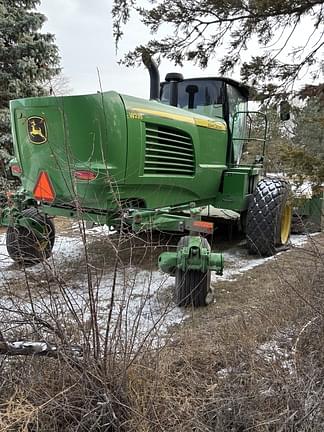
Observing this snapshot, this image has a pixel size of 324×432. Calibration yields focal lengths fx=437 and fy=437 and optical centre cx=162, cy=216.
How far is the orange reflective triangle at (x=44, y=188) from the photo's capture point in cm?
445

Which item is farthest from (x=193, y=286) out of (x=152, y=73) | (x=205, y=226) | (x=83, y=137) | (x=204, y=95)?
(x=204, y=95)

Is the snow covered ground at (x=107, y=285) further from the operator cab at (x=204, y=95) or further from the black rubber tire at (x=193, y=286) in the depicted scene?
the operator cab at (x=204, y=95)

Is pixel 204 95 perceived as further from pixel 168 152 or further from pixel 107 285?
pixel 107 285

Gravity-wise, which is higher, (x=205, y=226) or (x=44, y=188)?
(x=44, y=188)

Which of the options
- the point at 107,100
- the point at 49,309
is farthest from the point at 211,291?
the point at 49,309

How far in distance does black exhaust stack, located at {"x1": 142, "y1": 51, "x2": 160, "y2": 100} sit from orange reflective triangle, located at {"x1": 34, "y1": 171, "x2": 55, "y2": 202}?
5.22 feet

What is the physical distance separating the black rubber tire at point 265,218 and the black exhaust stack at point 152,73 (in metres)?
1.94

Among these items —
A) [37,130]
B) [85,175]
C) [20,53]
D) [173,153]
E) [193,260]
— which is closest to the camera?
[193,260]

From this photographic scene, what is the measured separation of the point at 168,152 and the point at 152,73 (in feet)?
3.06

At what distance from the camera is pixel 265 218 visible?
5.78m

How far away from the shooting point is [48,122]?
419cm

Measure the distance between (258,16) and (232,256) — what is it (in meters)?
3.26

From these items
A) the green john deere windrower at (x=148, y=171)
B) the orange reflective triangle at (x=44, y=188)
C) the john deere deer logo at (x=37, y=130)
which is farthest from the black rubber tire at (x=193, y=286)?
the john deere deer logo at (x=37, y=130)

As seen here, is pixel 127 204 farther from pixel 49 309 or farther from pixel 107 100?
pixel 49 309
